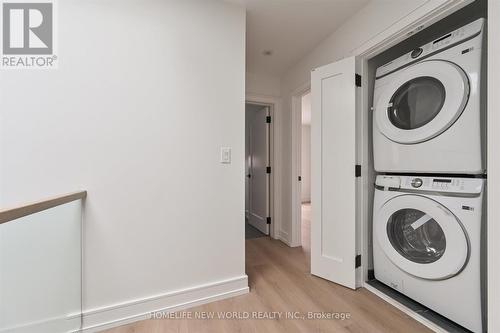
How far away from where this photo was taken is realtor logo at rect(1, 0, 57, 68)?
1246 mm

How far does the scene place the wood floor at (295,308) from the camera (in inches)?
54.1

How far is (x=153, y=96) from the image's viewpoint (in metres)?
1.50

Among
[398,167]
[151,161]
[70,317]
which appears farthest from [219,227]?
[398,167]

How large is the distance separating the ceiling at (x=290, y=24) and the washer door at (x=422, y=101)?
0.75m

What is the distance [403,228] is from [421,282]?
1.18 ft

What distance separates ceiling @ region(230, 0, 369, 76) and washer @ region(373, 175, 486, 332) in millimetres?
1433

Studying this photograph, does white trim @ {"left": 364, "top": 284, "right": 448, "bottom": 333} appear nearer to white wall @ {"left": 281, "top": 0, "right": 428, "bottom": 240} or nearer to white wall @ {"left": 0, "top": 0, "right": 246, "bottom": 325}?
white wall @ {"left": 0, "top": 0, "right": 246, "bottom": 325}

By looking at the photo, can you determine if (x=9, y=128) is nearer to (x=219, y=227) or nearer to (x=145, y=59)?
(x=145, y=59)

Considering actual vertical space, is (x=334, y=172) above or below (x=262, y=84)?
below

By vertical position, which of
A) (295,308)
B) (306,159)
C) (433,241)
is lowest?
(295,308)

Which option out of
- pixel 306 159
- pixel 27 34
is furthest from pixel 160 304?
pixel 306 159

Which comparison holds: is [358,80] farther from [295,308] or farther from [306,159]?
[306,159]

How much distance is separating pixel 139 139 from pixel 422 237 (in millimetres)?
2108

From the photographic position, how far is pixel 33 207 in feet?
2.70
